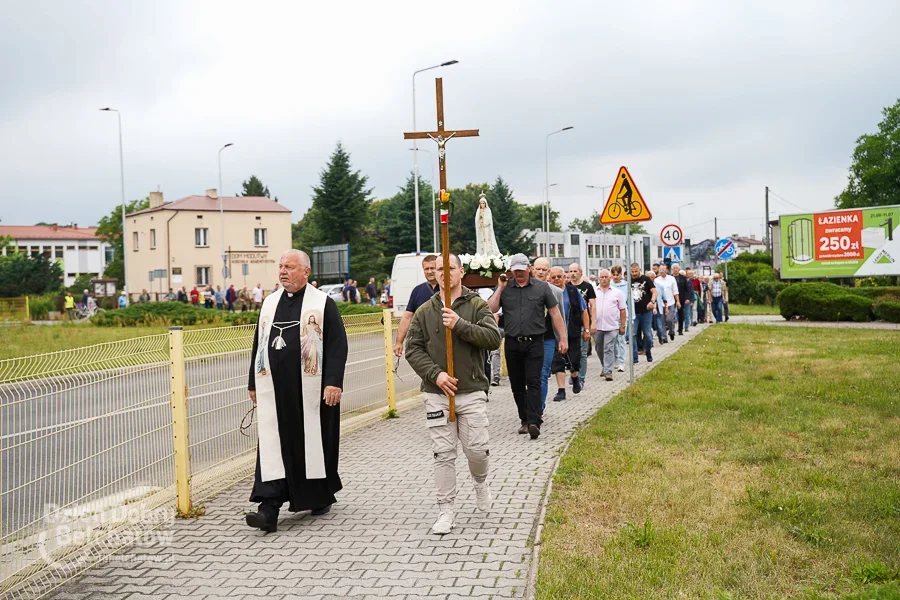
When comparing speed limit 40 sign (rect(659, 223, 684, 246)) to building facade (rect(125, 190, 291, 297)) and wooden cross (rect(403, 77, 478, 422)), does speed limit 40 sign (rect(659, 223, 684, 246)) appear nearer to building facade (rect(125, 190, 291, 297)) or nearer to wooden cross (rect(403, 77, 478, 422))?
wooden cross (rect(403, 77, 478, 422))

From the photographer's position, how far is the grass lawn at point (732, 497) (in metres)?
4.82

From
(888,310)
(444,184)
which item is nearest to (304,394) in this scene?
(444,184)

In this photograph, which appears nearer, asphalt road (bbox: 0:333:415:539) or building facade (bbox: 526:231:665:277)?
asphalt road (bbox: 0:333:415:539)

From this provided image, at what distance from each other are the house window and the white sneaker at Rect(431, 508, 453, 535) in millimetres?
69028

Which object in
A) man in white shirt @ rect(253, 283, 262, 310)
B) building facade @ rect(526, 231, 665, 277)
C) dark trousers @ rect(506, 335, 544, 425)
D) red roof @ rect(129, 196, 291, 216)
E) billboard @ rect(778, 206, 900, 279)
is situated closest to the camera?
dark trousers @ rect(506, 335, 544, 425)

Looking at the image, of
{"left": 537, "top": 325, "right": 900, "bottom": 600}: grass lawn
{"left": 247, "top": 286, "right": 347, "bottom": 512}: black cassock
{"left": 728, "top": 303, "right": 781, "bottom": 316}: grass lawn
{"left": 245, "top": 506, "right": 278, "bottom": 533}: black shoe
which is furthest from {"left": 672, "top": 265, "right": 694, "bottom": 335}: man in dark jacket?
{"left": 245, "top": 506, "right": 278, "bottom": 533}: black shoe

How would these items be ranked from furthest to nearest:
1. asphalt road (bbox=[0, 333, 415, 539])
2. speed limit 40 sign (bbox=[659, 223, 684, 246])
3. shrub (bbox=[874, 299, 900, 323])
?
shrub (bbox=[874, 299, 900, 323]) < speed limit 40 sign (bbox=[659, 223, 684, 246]) < asphalt road (bbox=[0, 333, 415, 539])

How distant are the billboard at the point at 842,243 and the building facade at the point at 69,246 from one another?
4223 inches

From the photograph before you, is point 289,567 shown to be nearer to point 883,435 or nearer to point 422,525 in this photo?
point 422,525

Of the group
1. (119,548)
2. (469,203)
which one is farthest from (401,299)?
(469,203)

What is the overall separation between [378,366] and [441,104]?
5.21 meters

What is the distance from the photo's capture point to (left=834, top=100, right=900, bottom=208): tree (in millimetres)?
77688

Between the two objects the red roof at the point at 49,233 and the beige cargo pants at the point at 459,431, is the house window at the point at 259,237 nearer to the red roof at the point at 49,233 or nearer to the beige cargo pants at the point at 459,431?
the red roof at the point at 49,233

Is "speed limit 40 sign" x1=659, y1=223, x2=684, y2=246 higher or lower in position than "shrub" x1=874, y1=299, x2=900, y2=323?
higher
